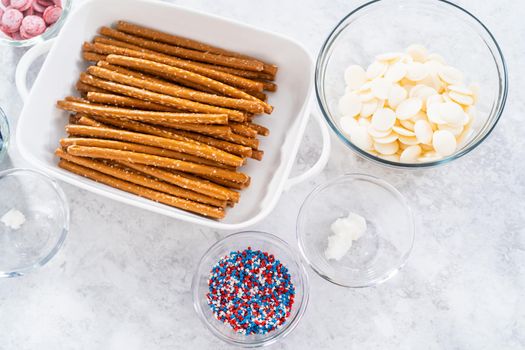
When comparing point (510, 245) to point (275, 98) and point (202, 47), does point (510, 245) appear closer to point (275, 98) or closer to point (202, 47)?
point (275, 98)

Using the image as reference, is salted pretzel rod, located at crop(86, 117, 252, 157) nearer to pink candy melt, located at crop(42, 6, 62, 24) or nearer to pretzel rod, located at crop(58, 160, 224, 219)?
pretzel rod, located at crop(58, 160, 224, 219)

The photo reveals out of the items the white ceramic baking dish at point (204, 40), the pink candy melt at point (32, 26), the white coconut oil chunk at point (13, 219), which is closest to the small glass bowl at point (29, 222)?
the white coconut oil chunk at point (13, 219)

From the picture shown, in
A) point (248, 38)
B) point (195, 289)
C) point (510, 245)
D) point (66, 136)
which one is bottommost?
point (195, 289)

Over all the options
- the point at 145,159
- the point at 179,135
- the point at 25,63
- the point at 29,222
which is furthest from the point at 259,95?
the point at 29,222

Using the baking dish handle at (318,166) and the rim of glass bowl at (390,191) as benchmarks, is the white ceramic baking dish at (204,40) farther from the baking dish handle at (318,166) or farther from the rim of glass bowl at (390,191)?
the rim of glass bowl at (390,191)

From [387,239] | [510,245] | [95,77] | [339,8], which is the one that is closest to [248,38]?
[339,8]
